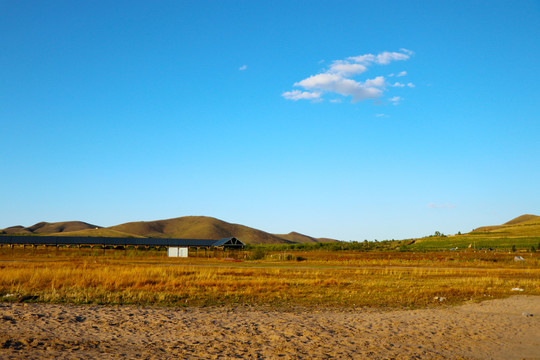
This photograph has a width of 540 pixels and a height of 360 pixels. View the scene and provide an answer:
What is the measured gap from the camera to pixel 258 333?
1168cm

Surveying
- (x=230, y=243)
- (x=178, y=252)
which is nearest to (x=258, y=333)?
(x=178, y=252)

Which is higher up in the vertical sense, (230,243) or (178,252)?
(230,243)

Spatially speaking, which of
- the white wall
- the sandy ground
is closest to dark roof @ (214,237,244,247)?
the white wall

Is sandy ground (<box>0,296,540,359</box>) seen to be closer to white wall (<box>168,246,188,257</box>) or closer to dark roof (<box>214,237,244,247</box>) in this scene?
white wall (<box>168,246,188,257</box>)

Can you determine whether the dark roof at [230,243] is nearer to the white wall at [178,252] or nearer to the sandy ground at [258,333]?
the white wall at [178,252]

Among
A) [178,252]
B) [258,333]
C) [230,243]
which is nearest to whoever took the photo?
[258,333]

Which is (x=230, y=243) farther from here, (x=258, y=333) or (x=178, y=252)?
(x=258, y=333)

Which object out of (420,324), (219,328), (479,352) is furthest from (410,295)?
(219,328)

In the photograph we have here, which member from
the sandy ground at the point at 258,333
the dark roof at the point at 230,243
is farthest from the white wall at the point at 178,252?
the sandy ground at the point at 258,333

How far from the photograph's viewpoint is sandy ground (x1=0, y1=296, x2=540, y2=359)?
9.78m

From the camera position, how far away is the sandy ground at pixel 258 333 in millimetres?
9781

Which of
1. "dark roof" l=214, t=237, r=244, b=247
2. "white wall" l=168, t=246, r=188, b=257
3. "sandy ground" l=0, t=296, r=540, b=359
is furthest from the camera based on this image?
"dark roof" l=214, t=237, r=244, b=247

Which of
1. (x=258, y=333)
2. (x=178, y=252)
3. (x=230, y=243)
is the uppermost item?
(x=230, y=243)

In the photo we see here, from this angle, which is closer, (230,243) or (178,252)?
(178,252)
